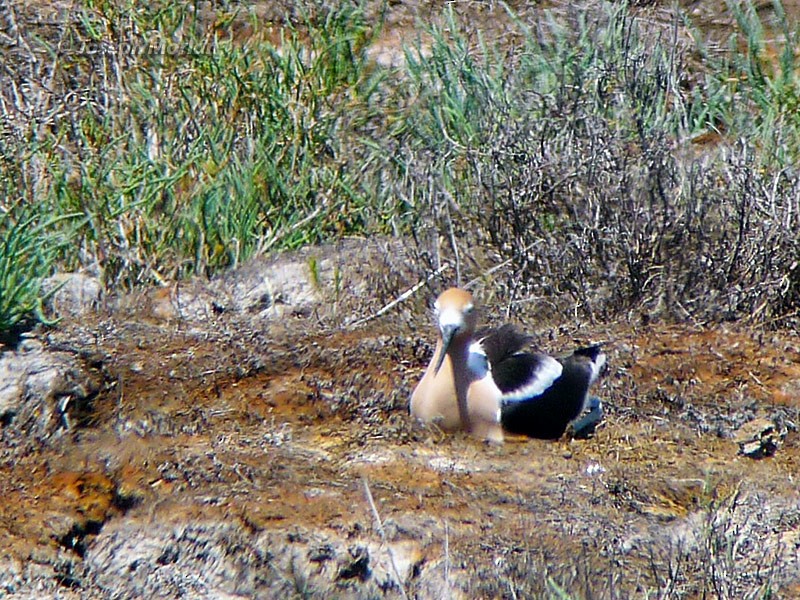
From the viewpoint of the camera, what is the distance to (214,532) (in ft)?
10.8

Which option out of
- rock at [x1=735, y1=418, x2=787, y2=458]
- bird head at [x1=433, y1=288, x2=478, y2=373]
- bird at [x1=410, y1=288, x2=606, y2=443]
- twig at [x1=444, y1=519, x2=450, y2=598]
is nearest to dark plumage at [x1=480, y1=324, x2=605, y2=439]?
bird at [x1=410, y1=288, x2=606, y2=443]

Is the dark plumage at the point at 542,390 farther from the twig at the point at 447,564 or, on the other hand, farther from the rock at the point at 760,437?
the twig at the point at 447,564

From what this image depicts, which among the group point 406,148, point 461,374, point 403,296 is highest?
point 406,148

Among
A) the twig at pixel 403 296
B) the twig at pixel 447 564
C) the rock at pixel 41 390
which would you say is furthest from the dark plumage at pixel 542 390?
the rock at pixel 41 390

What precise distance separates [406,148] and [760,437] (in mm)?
2177

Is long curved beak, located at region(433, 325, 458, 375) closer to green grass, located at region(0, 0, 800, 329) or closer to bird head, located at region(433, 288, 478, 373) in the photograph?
bird head, located at region(433, 288, 478, 373)

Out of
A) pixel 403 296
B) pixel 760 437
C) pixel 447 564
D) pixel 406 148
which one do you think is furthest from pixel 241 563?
pixel 406 148

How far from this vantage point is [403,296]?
4859 mm

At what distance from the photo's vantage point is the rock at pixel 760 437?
12.7 ft

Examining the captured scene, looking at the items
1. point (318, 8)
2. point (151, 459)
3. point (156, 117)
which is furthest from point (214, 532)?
point (318, 8)

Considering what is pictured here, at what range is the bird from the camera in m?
4.03

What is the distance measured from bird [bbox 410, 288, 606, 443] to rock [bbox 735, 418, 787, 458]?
43cm

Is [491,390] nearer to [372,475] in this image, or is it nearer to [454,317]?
[454,317]

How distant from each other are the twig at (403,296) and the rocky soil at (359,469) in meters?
0.03
